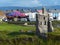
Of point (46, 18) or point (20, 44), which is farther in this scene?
point (46, 18)

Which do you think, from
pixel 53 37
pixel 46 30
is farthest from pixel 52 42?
pixel 46 30

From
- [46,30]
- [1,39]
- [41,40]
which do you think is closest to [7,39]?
[1,39]

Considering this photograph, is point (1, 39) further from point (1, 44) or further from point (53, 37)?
point (53, 37)

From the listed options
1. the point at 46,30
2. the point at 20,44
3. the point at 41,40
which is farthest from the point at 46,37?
the point at 46,30

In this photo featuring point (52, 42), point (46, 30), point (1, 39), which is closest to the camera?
point (52, 42)

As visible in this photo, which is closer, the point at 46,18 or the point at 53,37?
the point at 53,37

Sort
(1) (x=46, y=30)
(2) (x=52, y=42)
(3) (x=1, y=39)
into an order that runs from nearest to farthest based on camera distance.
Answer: (2) (x=52, y=42) < (3) (x=1, y=39) < (1) (x=46, y=30)

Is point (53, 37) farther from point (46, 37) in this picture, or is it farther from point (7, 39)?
point (7, 39)

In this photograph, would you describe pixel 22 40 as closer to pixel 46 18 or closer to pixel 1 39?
pixel 1 39
